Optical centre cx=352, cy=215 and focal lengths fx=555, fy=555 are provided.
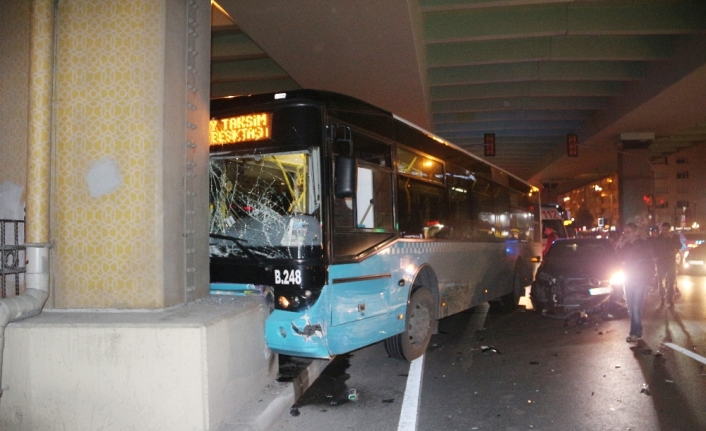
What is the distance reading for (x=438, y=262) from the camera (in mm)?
8500

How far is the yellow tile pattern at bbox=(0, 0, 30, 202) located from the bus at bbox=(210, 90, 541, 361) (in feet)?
6.36

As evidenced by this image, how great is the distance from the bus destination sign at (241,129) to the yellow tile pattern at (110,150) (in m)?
1.12

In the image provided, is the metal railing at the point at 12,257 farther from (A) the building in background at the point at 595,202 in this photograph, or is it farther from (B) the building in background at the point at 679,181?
(B) the building in background at the point at 679,181

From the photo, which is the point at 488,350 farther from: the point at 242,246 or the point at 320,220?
the point at 242,246

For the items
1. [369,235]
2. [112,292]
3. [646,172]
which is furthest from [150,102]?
[646,172]

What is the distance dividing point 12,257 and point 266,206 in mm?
2579

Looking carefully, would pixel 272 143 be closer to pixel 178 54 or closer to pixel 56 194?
pixel 178 54

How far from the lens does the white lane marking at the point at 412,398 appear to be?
17.5ft

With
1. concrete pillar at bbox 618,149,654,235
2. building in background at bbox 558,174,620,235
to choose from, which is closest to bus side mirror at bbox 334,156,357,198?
concrete pillar at bbox 618,149,654,235

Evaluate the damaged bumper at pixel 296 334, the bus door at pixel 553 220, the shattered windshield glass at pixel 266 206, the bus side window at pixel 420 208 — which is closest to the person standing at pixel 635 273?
the bus side window at pixel 420 208

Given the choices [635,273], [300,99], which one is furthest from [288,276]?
[635,273]

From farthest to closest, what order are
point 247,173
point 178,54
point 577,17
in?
point 577,17, point 247,173, point 178,54

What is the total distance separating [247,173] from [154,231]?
1371 mm

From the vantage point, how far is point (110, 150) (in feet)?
17.5
